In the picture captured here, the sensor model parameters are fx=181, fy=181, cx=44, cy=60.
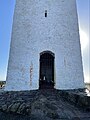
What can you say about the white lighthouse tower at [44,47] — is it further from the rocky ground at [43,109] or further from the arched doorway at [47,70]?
the rocky ground at [43,109]

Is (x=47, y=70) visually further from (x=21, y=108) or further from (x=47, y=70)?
(x=21, y=108)

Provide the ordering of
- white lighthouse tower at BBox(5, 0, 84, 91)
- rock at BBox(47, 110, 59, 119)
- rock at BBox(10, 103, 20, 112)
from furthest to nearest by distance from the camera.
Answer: white lighthouse tower at BBox(5, 0, 84, 91) < rock at BBox(10, 103, 20, 112) < rock at BBox(47, 110, 59, 119)

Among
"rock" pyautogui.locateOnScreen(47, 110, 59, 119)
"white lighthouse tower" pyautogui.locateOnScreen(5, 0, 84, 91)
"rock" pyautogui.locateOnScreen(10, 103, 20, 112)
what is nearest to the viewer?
"rock" pyautogui.locateOnScreen(47, 110, 59, 119)

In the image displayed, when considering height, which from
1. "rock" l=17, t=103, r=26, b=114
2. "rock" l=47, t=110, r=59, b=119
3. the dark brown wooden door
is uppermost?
the dark brown wooden door

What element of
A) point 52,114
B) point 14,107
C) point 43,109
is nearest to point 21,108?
point 14,107

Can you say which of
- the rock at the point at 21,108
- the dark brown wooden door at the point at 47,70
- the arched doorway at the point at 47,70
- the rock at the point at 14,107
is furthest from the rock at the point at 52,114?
the dark brown wooden door at the point at 47,70

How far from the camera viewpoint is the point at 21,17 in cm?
1223

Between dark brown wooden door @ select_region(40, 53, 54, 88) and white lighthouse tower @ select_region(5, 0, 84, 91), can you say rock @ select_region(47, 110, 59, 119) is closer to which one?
white lighthouse tower @ select_region(5, 0, 84, 91)

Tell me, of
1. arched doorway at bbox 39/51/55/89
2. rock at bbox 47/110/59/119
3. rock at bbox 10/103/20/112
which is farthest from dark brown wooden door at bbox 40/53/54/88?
rock at bbox 47/110/59/119

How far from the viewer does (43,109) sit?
8.03 m

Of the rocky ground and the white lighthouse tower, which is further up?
the white lighthouse tower

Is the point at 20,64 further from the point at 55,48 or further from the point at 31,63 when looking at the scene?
the point at 55,48

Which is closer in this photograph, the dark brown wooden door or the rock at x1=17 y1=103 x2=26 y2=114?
the rock at x1=17 y1=103 x2=26 y2=114

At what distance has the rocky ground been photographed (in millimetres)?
7645
